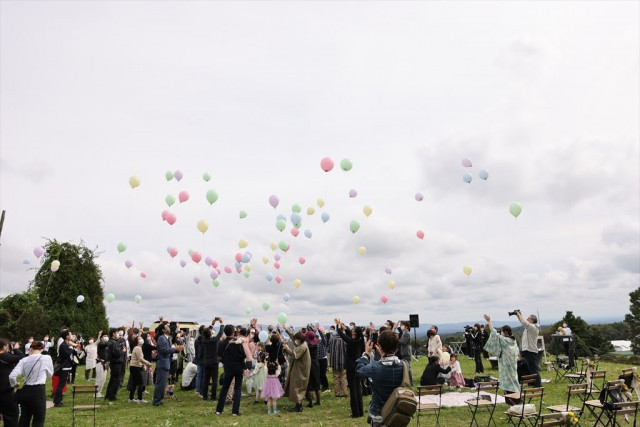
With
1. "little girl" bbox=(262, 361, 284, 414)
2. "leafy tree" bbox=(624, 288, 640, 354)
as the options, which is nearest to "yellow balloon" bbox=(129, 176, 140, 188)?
"little girl" bbox=(262, 361, 284, 414)

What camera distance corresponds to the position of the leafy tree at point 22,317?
20891mm

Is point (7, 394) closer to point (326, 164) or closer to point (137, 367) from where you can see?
point (137, 367)

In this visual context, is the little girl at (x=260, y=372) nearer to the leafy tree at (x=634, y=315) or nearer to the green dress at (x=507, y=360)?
the green dress at (x=507, y=360)

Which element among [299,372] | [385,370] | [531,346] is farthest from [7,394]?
[531,346]

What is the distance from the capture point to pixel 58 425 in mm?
8344

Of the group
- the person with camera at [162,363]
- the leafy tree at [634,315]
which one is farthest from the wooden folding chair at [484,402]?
the leafy tree at [634,315]

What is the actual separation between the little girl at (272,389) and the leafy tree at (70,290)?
15716 mm

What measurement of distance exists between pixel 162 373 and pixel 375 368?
7.85m

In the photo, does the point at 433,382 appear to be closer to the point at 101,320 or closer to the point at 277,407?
the point at 277,407

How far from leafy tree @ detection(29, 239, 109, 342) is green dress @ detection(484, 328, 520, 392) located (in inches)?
787

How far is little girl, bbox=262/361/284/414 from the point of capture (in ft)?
32.0

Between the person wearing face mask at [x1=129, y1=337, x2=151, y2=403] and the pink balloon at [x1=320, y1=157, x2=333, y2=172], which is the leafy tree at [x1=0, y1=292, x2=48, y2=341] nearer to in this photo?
the person wearing face mask at [x1=129, y1=337, x2=151, y2=403]

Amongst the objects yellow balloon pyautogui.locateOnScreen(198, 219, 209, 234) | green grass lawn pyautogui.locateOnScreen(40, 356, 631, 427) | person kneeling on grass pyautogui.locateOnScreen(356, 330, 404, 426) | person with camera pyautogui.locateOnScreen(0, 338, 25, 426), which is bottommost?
green grass lawn pyautogui.locateOnScreen(40, 356, 631, 427)

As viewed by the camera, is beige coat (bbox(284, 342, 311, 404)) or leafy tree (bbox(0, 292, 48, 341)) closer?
beige coat (bbox(284, 342, 311, 404))
